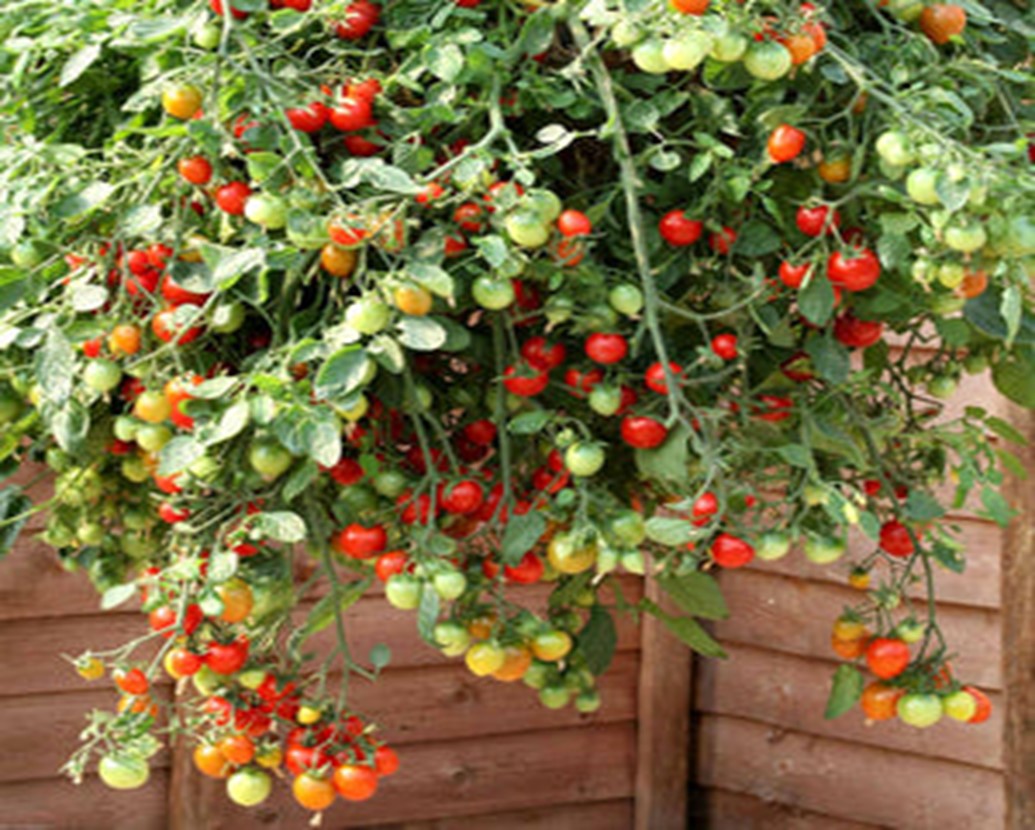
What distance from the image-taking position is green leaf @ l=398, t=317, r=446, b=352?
731 mm

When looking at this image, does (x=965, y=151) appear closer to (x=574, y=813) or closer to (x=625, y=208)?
(x=625, y=208)

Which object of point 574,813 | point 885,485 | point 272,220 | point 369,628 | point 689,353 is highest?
point 272,220

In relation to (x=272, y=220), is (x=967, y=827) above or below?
below

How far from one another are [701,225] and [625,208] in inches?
2.7

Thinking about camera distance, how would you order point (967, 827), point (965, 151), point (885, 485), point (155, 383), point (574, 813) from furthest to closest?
point (574, 813)
point (967, 827)
point (885, 485)
point (155, 383)
point (965, 151)

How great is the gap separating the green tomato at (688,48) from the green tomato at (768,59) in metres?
0.04

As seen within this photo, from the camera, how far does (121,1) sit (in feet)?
2.96

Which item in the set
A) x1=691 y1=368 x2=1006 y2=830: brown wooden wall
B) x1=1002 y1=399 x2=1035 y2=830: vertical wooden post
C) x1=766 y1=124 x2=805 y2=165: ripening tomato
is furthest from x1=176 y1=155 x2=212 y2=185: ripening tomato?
x1=691 y1=368 x2=1006 y2=830: brown wooden wall

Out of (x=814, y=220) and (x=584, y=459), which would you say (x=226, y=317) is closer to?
(x=584, y=459)

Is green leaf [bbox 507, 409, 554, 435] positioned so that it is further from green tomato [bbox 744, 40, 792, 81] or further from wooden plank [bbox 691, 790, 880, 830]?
wooden plank [bbox 691, 790, 880, 830]

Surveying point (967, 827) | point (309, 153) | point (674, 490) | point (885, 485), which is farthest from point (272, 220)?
point (967, 827)

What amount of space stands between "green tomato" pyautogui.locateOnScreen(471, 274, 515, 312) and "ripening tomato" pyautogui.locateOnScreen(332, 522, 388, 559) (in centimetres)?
17

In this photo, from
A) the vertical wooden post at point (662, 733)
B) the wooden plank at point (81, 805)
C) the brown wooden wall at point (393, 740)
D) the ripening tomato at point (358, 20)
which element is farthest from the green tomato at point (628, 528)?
the vertical wooden post at point (662, 733)

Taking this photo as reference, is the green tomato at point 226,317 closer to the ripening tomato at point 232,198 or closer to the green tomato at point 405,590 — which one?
the ripening tomato at point 232,198
